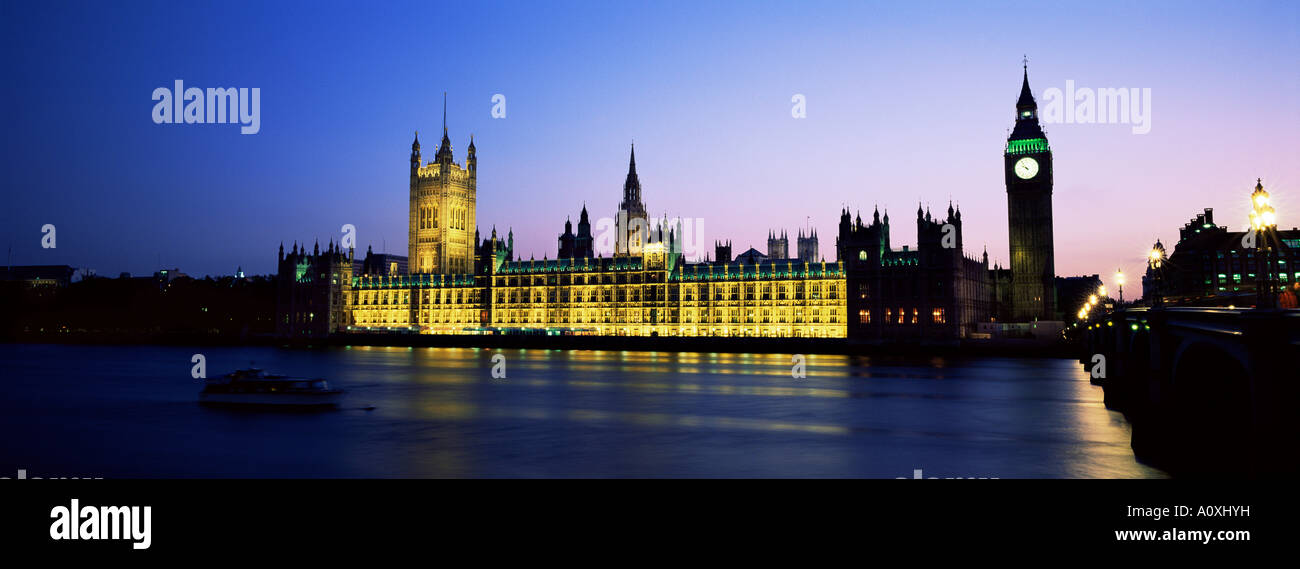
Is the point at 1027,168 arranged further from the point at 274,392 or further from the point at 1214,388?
the point at 274,392

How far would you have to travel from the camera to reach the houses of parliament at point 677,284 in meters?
102

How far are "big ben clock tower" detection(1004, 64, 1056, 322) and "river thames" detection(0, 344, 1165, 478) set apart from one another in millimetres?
51273

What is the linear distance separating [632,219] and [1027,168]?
63.0m

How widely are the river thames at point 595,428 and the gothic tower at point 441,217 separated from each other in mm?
91744

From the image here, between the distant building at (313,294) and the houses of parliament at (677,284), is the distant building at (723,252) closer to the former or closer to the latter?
the houses of parliament at (677,284)

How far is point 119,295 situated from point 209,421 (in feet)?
501

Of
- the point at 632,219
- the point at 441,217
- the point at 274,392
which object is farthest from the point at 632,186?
the point at 274,392

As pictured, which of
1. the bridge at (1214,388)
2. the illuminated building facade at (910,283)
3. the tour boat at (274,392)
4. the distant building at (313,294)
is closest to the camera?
the bridge at (1214,388)

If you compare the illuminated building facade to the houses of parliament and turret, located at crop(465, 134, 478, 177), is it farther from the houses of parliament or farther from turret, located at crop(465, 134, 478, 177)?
turret, located at crop(465, 134, 478, 177)

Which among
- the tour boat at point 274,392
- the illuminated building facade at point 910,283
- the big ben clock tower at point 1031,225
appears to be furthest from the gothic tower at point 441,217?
the tour boat at point 274,392

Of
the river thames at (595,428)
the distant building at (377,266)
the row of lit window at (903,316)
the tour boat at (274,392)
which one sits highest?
the distant building at (377,266)
